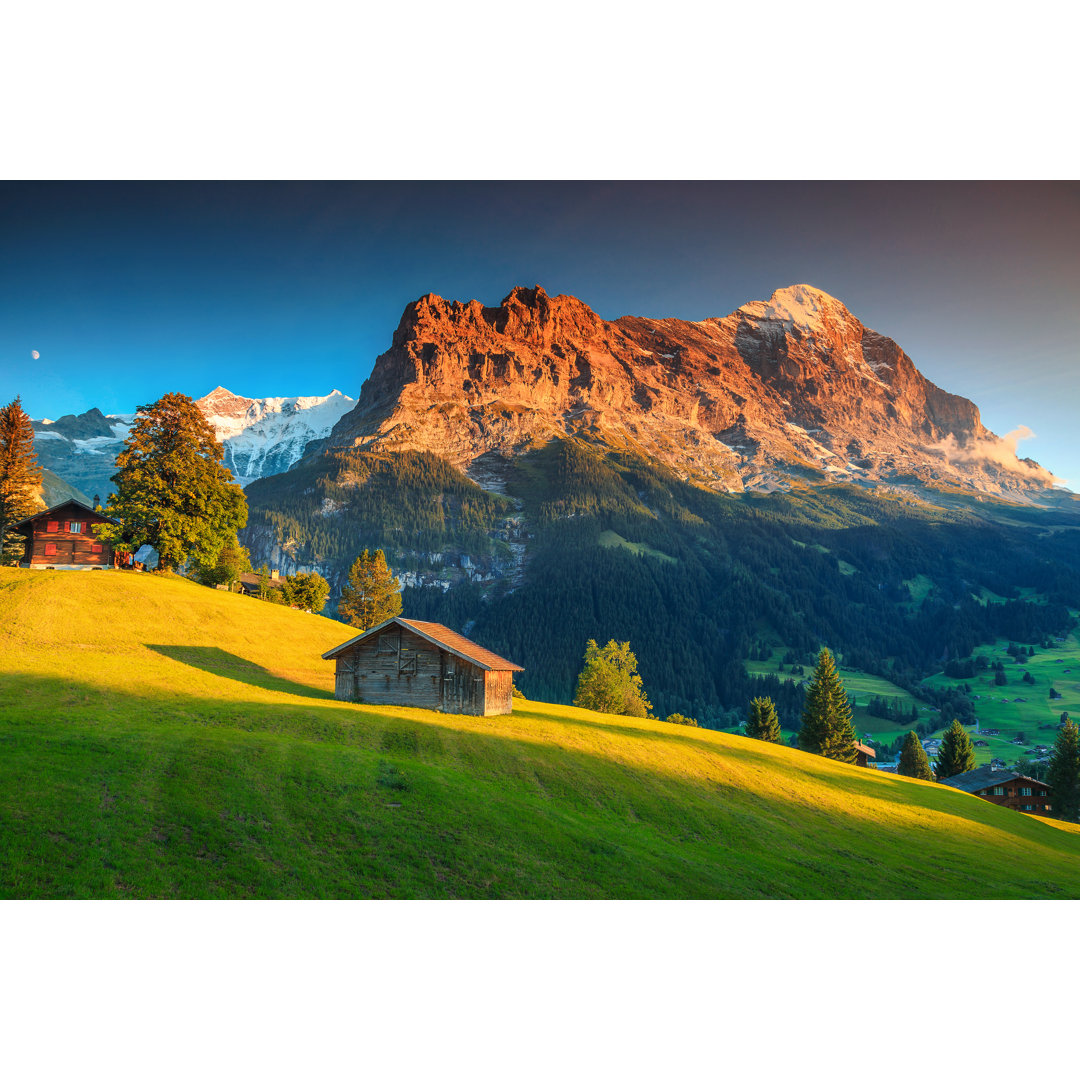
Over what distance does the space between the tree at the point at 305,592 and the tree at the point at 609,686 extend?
35258mm

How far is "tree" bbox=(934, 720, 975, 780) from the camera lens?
325 feet

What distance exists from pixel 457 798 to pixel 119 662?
81.4ft

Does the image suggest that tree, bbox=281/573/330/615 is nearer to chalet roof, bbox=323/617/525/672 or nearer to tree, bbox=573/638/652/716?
tree, bbox=573/638/652/716


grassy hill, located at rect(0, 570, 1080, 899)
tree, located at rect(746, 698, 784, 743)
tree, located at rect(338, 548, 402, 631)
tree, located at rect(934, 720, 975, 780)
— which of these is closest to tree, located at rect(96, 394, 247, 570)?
grassy hill, located at rect(0, 570, 1080, 899)

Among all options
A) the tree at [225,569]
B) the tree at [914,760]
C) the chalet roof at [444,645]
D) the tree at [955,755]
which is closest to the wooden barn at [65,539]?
the tree at [225,569]

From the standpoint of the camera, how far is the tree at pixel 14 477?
6038 centimetres

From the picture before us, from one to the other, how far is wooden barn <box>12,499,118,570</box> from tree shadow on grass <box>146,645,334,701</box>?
23145 millimetres

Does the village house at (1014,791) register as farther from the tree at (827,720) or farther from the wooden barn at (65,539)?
the wooden barn at (65,539)

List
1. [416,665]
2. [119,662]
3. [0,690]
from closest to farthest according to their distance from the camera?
[0,690] < [119,662] < [416,665]

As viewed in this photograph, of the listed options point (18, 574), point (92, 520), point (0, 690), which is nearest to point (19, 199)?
point (0, 690)

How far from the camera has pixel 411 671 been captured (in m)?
41.7

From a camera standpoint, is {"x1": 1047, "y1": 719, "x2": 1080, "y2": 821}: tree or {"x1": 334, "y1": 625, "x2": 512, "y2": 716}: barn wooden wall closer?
{"x1": 334, "y1": 625, "x2": 512, "y2": 716}: barn wooden wall

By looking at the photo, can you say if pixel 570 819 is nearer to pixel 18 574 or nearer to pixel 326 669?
pixel 326 669

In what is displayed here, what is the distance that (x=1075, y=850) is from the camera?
1823 inches
